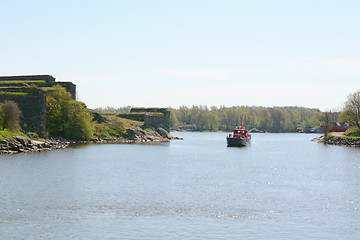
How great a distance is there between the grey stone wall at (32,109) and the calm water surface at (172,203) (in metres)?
28.9

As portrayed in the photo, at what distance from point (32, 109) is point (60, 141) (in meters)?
10.5

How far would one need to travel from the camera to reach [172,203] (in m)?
30.6

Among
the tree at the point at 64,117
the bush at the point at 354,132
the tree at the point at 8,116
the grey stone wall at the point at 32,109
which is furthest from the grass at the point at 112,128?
the bush at the point at 354,132

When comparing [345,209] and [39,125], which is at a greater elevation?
[39,125]

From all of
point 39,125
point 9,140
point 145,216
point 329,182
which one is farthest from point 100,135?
point 145,216

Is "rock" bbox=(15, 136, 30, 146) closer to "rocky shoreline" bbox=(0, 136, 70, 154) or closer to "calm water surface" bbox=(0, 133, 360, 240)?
"rocky shoreline" bbox=(0, 136, 70, 154)

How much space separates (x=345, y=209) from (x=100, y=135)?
81524 millimetres

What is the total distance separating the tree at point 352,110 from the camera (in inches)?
4596

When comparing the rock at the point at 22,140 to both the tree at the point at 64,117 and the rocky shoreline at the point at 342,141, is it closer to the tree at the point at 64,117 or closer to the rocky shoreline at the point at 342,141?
the tree at the point at 64,117

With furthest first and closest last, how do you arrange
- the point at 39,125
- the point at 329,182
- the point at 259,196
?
the point at 39,125 < the point at 329,182 < the point at 259,196

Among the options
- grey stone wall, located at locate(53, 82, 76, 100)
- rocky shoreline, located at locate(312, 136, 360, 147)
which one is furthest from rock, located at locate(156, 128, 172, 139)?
rocky shoreline, located at locate(312, 136, 360, 147)

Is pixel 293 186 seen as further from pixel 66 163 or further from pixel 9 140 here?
pixel 9 140

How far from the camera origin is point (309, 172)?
5269 cm

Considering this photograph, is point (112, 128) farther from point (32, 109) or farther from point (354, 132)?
point (354, 132)
